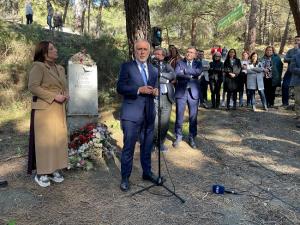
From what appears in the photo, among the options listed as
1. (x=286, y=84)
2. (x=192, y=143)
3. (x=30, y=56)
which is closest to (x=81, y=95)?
(x=192, y=143)

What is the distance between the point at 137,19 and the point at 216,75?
329 cm

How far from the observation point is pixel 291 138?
840 centimetres

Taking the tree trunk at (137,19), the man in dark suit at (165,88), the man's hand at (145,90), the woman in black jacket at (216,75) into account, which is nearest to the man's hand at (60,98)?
the man's hand at (145,90)

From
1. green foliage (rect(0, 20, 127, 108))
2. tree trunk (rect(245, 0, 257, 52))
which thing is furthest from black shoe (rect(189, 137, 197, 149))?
tree trunk (rect(245, 0, 257, 52))

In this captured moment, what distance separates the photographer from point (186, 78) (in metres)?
7.32

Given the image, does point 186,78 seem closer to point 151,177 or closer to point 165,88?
point 165,88

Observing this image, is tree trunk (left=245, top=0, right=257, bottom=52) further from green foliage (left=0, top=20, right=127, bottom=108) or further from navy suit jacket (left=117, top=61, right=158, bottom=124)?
navy suit jacket (left=117, top=61, right=158, bottom=124)

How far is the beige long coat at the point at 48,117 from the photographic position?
204 inches

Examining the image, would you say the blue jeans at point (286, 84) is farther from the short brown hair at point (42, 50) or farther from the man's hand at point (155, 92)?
the short brown hair at point (42, 50)

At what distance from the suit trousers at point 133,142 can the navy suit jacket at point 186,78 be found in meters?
2.08

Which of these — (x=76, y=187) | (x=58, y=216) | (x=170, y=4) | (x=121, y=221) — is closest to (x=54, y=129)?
(x=76, y=187)

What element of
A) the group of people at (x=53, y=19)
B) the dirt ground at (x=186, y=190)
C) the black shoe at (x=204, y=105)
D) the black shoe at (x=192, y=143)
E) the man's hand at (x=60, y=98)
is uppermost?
the group of people at (x=53, y=19)

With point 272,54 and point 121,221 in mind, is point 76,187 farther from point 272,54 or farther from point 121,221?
point 272,54

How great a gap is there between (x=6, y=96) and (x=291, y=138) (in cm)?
783
